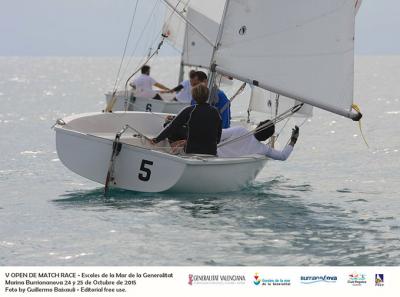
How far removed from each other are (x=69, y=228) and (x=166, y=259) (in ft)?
6.00

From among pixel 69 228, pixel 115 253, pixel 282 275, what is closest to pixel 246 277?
pixel 282 275

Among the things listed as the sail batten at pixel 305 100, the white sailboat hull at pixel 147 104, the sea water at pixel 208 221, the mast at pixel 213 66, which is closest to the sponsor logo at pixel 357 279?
the sea water at pixel 208 221

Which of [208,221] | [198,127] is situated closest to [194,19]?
[198,127]

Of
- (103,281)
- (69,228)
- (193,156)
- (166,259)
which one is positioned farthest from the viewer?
(193,156)

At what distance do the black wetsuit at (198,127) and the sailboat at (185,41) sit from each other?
519 centimetres

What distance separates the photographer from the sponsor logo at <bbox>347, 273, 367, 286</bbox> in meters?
8.19

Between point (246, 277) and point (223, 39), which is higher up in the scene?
point (223, 39)

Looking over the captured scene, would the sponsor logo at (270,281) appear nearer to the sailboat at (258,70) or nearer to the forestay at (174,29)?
the sailboat at (258,70)

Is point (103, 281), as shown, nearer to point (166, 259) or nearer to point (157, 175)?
point (166, 259)

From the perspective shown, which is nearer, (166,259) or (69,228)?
(166,259)

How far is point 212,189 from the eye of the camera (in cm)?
1227

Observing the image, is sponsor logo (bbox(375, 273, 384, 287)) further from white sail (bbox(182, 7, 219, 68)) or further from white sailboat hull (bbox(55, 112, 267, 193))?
white sail (bbox(182, 7, 219, 68))

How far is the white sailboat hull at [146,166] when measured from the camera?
1162cm

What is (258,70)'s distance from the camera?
11961 millimetres
